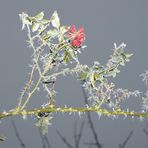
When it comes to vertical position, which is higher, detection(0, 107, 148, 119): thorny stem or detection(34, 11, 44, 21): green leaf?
detection(34, 11, 44, 21): green leaf

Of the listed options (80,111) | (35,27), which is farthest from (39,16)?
(80,111)

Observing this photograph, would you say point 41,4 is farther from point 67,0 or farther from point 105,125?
point 105,125

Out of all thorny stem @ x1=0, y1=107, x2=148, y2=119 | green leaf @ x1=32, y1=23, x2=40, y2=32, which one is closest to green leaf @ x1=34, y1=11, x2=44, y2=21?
green leaf @ x1=32, y1=23, x2=40, y2=32

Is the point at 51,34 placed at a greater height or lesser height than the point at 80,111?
greater

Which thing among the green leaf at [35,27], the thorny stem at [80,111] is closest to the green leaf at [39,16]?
the green leaf at [35,27]

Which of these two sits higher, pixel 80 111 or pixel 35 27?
pixel 35 27

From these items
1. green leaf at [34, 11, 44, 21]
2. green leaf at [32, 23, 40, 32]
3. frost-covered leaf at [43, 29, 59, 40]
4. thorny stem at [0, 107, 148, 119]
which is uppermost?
green leaf at [34, 11, 44, 21]

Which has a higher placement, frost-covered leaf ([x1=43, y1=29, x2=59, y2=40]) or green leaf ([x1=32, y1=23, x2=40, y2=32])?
green leaf ([x1=32, y1=23, x2=40, y2=32])

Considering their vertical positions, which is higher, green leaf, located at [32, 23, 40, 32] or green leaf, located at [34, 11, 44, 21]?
green leaf, located at [34, 11, 44, 21]

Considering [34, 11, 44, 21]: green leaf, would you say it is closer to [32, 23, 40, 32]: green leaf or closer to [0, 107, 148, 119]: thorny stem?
[32, 23, 40, 32]: green leaf

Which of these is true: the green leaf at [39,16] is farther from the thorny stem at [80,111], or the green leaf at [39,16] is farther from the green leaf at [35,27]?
the thorny stem at [80,111]

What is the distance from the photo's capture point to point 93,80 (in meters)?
0.40

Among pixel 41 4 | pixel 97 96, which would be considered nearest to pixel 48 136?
pixel 41 4

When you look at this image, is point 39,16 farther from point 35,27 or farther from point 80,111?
point 80,111
